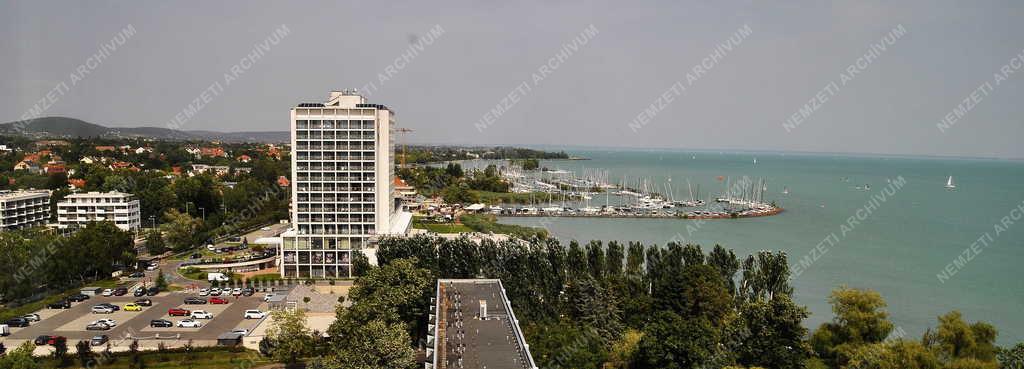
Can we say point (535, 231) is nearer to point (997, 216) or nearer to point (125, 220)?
point (125, 220)

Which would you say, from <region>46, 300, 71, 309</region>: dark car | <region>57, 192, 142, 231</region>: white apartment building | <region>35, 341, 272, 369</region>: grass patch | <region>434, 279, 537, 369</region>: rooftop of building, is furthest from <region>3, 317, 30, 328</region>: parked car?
<region>57, 192, 142, 231</region>: white apartment building

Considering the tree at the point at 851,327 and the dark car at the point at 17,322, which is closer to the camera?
the tree at the point at 851,327

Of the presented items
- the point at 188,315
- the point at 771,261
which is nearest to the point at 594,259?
the point at 771,261

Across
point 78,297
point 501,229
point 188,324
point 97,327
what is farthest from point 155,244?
point 501,229

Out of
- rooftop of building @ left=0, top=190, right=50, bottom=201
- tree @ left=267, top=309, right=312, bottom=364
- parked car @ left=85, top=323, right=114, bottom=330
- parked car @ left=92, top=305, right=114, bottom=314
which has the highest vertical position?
rooftop of building @ left=0, top=190, right=50, bottom=201

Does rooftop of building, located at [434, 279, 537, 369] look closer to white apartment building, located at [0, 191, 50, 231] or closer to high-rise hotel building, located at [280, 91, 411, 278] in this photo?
high-rise hotel building, located at [280, 91, 411, 278]

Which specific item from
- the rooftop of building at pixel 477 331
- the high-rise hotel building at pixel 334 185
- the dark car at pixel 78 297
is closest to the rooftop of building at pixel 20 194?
the dark car at pixel 78 297

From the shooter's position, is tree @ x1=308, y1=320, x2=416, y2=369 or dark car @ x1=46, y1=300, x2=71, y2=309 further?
dark car @ x1=46, y1=300, x2=71, y2=309

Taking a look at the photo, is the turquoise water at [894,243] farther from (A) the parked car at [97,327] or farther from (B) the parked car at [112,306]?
(B) the parked car at [112,306]
